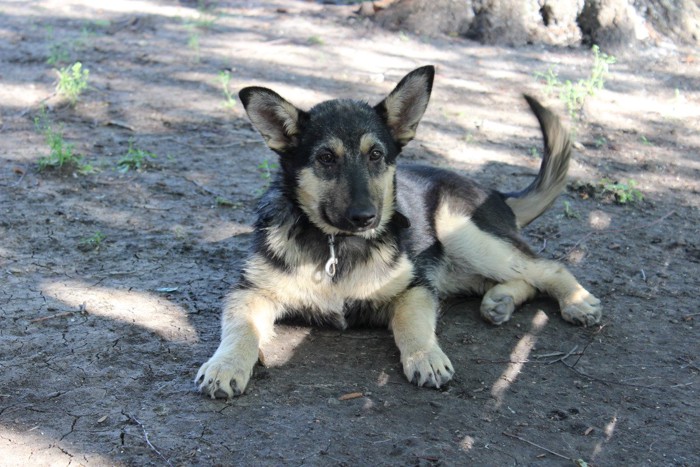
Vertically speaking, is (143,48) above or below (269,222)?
below

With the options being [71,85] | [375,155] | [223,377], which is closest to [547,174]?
[375,155]

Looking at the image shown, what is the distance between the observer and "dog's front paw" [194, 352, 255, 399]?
12.2ft

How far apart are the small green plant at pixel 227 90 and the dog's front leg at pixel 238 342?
433 cm

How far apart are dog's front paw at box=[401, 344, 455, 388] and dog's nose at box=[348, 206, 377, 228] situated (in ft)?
2.44

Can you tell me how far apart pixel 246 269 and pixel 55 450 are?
157cm

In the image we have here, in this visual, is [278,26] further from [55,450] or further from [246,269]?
[55,450]

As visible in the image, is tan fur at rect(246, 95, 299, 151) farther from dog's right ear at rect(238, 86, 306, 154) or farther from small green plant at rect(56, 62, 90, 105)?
small green plant at rect(56, 62, 90, 105)

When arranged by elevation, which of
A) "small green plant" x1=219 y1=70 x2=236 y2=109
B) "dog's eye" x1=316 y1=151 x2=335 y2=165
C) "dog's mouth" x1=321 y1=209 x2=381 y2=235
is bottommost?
"small green plant" x1=219 y1=70 x2=236 y2=109

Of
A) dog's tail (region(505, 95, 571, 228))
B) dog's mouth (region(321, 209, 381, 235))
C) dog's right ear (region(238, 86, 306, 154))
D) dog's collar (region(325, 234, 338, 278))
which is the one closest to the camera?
dog's mouth (region(321, 209, 381, 235))

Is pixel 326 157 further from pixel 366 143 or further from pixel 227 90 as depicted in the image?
pixel 227 90

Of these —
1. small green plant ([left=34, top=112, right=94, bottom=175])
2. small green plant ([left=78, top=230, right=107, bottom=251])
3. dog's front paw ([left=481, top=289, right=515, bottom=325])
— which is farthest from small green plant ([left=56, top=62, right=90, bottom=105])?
dog's front paw ([left=481, top=289, right=515, bottom=325])

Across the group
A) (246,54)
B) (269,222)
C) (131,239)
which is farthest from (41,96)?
(269,222)

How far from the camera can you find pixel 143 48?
1028 cm

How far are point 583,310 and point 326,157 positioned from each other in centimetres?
186
